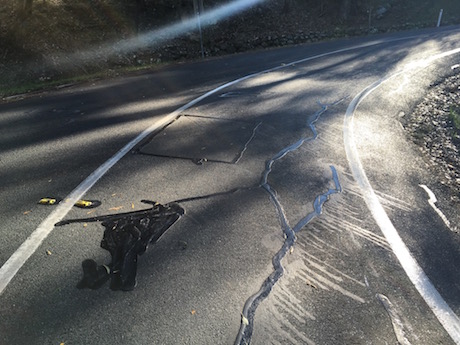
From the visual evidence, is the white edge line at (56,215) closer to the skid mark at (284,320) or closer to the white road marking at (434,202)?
the skid mark at (284,320)

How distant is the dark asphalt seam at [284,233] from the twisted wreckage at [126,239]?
109cm

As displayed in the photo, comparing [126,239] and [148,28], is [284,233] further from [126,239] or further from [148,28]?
[148,28]

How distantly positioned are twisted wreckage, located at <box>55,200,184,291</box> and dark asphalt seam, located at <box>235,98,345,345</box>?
109cm

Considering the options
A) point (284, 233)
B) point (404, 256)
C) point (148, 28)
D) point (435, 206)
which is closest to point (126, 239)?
point (284, 233)

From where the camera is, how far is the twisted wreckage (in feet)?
10.4

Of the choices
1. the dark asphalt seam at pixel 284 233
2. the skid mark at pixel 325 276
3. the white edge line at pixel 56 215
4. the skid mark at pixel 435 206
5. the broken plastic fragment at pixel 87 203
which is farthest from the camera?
the broken plastic fragment at pixel 87 203

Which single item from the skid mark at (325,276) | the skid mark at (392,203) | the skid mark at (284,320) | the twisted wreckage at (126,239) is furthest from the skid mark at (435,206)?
the twisted wreckage at (126,239)

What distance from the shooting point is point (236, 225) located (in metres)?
3.94

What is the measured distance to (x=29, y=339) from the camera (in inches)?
102

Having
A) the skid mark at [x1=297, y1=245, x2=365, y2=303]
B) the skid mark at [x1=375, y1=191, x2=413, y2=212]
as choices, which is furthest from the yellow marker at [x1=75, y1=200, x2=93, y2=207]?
the skid mark at [x1=375, y1=191, x2=413, y2=212]

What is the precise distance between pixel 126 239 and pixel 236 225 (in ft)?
4.05

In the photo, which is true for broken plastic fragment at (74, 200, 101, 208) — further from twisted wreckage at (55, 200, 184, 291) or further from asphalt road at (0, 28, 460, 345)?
twisted wreckage at (55, 200, 184, 291)

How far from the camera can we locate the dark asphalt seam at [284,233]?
275cm

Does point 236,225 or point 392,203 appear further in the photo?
point 392,203
